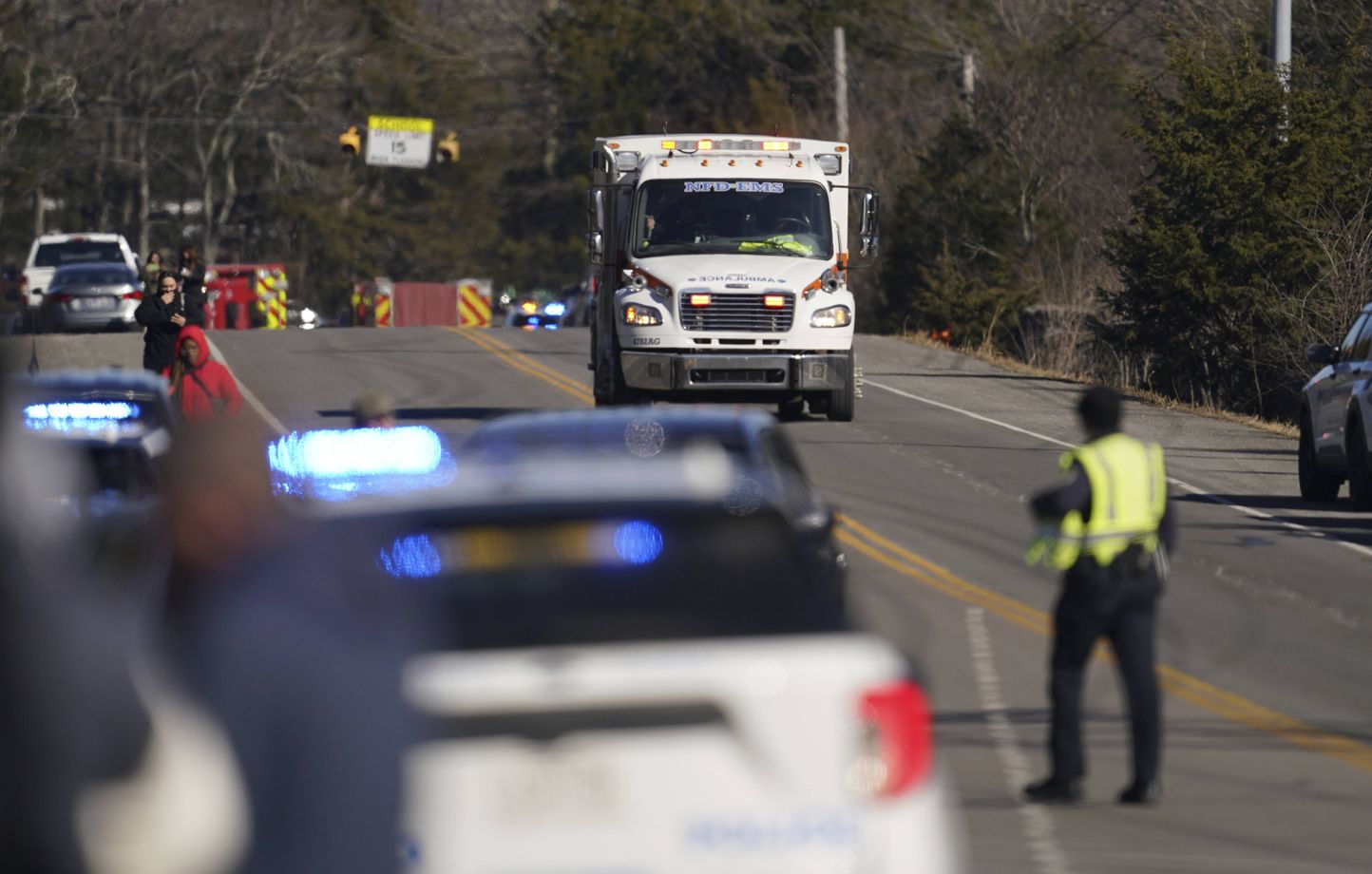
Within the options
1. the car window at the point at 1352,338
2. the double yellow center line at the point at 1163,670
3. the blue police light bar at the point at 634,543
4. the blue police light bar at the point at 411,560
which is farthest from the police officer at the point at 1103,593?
the car window at the point at 1352,338

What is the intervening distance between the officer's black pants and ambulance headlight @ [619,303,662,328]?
44.9 ft

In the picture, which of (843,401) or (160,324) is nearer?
(160,324)

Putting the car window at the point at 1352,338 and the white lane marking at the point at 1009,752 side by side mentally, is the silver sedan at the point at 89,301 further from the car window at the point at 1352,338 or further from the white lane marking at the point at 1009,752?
the white lane marking at the point at 1009,752

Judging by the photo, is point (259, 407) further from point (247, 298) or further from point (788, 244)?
point (247, 298)

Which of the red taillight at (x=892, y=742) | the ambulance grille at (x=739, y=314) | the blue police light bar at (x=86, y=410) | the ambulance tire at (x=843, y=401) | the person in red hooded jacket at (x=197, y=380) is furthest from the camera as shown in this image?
the ambulance tire at (x=843, y=401)

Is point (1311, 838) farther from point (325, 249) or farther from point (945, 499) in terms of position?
point (325, 249)

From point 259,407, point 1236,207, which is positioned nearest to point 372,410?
point 259,407

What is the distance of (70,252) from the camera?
4719 cm

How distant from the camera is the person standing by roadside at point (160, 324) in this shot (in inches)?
778

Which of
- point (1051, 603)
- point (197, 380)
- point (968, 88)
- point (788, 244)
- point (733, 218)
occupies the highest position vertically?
point (968, 88)

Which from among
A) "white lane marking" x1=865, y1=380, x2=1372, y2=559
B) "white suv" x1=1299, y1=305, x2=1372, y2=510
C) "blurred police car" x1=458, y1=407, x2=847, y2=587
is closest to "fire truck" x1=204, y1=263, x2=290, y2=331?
"white lane marking" x1=865, y1=380, x2=1372, y2=559

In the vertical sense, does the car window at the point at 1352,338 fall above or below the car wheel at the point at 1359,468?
above

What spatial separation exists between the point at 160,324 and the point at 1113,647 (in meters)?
13.0

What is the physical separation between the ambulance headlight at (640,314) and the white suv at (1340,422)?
21.1 feet
